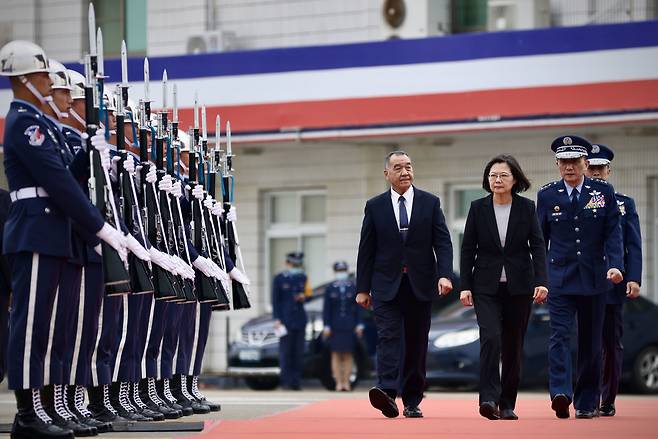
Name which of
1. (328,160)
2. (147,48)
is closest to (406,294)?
(328,160)

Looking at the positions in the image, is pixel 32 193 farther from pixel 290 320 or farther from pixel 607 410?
pixel 290 320

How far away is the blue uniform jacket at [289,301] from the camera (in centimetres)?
2323

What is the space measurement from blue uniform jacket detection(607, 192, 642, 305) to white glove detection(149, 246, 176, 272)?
12.6 feet

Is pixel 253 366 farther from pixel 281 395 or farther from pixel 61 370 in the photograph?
pixel 61 370

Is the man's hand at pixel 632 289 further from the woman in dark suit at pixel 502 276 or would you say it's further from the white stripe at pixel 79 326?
the white stripe at pixel 79 326

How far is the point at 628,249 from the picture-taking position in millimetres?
13844

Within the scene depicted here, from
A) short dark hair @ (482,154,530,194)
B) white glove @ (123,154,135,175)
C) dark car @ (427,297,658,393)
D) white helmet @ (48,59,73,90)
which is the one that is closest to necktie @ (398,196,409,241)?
short dark hair @ (482,154,530,194)

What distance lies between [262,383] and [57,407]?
14198 mm

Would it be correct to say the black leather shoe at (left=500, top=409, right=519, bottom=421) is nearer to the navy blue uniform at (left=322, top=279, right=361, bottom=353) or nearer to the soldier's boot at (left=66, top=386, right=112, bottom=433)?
the soldier's boot at (left=66, top=386, right=112, bottom=433)

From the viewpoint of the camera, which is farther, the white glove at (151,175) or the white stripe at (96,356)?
the white glove at (151,175)

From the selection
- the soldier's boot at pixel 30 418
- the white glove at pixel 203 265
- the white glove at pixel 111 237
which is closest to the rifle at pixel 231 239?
the white glove at pixel 203 265

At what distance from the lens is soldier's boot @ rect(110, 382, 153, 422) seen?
1152cm

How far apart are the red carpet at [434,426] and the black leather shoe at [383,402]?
8 cm

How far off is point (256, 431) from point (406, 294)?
2.26 m
